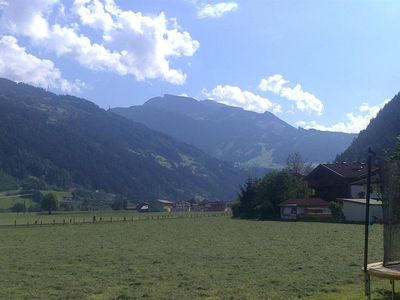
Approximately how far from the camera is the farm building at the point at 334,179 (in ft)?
293

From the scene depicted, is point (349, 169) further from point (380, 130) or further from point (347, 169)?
point (380, 130)

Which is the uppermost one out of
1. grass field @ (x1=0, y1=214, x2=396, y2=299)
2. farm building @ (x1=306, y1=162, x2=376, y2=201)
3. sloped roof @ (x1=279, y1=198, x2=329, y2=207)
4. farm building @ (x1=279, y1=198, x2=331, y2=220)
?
farm building @ (x1=306, y1=162, x2=376, y2=201)

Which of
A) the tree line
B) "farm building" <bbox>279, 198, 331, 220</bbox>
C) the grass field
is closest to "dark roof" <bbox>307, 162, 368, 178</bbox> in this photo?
the tree line

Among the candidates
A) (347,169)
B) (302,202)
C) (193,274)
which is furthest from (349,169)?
(193,274)

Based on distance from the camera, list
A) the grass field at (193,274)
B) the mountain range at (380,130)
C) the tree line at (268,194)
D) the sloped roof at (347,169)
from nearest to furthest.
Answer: the grass field at (193,274) → the tree line at (268,194) → the sloped roof at (347,169) → the mountain range at (380,130)

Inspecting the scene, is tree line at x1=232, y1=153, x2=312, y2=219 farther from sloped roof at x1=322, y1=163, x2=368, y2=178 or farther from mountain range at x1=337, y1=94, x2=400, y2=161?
mountain range at x1=337, y1=94, x2=400, y2=161

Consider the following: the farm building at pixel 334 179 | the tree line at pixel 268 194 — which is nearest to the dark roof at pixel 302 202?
the tree line at pixel 268 194

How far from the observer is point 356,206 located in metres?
65.9

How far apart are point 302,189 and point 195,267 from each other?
7638 centimetres

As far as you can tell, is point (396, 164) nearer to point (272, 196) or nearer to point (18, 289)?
point (18, 289)

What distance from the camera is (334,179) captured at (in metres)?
91.7

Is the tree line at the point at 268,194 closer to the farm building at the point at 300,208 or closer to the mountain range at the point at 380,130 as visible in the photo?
the farm building at the point at 300,208

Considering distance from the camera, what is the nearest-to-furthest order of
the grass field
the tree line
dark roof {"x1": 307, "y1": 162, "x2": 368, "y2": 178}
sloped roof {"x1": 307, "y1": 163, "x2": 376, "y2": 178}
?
the grass field
the tree line
sloped roof {"x1": 307, "y1": 163, "x2": 376, "y2": 178}
dark roof {"x1": 307, "y1": 162, "x2": 368, "y2": 178}

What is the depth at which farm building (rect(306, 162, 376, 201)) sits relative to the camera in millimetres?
89438
